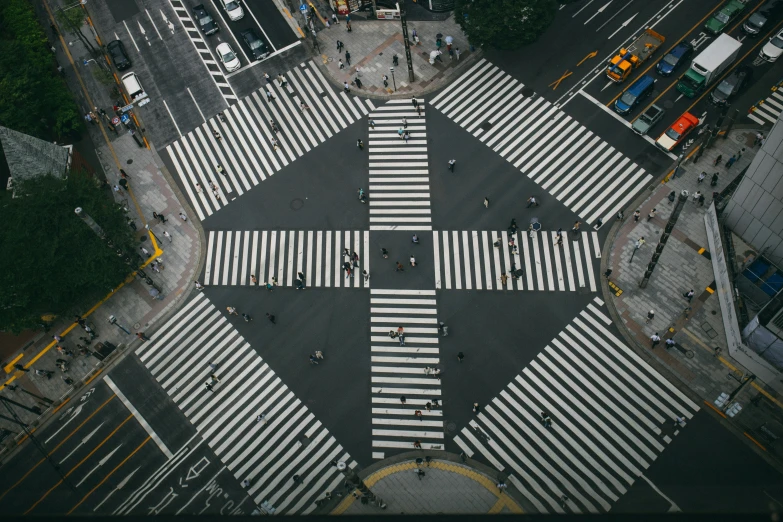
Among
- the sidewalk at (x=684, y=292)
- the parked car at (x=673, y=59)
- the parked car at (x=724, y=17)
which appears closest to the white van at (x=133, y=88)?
the sidewalk at (x=684, y=292)

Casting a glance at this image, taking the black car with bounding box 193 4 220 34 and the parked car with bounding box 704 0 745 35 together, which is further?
the black car with bounding box 193 4 220 34

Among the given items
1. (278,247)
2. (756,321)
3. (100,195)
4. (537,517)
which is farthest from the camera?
(278,247)

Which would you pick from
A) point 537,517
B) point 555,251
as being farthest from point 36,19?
point 537,517

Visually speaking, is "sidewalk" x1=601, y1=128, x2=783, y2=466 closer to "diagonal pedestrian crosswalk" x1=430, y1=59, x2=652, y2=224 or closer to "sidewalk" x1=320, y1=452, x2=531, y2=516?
"diagonal pedestrian crosswalk" x1=430, y1=59, x2=652, y2=224

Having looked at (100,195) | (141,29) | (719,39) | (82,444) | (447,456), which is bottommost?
(447,456)

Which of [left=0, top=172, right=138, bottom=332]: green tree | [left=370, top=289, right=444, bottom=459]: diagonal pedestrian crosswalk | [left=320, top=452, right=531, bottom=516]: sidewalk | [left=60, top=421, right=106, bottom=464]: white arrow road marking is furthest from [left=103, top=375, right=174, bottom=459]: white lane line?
[left=370, top=289, right=444, bottom=459]: diagonal pedestrian crosswalk

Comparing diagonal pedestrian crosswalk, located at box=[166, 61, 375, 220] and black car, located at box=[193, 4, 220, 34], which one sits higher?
black car, located at box=[193, 4, 220, 34]

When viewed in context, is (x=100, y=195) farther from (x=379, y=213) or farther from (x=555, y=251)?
(x=555, y=251)
